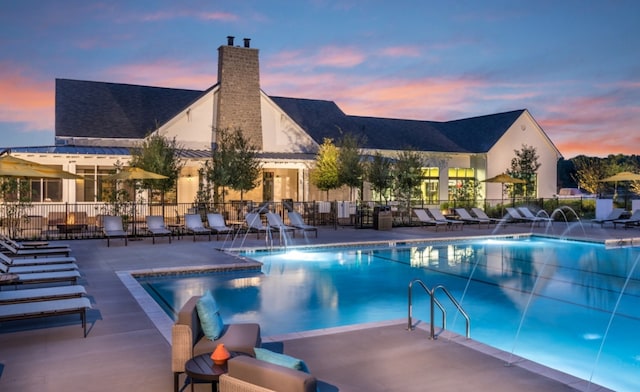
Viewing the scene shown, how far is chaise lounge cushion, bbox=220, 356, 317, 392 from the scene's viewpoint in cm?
346

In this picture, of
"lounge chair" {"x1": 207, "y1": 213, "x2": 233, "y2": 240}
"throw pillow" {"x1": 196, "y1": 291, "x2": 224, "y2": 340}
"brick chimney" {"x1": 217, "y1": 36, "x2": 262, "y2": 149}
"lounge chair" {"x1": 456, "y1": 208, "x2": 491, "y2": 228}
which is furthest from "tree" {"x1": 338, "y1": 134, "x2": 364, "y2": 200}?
"throw pillow" {"x1": 196, "y1": 291, "x2": 224, "y2": 340}

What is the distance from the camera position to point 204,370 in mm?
4574

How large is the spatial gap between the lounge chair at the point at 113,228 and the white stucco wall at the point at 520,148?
24.5 m

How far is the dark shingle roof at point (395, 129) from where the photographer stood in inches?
1331

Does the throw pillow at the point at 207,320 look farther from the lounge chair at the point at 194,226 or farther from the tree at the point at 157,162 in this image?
the tree at the point at 157,162

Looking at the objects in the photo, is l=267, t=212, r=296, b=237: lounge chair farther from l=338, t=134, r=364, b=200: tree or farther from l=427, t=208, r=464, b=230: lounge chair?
l=427, t=208, r=464, b=230: lounge chair

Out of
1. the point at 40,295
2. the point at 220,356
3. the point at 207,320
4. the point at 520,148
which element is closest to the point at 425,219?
the point at 520,148

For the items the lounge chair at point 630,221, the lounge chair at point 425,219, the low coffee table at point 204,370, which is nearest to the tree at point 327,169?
the lounge chair at point 425,219

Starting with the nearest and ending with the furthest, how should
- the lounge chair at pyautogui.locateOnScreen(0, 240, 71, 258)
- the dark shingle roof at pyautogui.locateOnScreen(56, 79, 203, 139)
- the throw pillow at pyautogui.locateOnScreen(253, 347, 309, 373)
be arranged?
the throw pillow at pyautogui.locateOnScreen(253, 347, 309, 373) → the lounge chair at pyautogui.locateOnScreen(0, 240, 71, 258) → the dark shingle roof at pyautogui.locateOnScreen(56, 79, 203, 139)

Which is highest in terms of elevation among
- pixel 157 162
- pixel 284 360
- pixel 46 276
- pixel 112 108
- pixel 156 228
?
pixel 112 108

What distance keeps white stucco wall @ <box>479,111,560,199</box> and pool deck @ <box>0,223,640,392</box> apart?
1170 inches

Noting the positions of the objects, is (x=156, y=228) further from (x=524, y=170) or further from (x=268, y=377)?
(x=524, y=170)

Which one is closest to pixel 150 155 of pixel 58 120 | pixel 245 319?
pixel 58 120

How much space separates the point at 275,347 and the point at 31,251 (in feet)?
25.8
